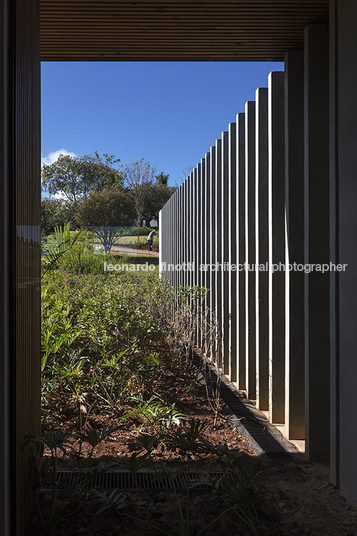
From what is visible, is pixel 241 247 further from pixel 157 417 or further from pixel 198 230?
pixel 198 230

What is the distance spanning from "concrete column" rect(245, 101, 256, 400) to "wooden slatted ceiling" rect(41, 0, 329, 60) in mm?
647

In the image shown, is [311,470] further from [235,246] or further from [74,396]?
[235,246]

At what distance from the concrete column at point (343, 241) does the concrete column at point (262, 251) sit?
1134mm

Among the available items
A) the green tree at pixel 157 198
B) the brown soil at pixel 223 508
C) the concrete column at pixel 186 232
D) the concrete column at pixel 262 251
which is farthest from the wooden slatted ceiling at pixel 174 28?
the green tree at pixel 157 198

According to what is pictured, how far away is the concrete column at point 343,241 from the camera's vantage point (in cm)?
170

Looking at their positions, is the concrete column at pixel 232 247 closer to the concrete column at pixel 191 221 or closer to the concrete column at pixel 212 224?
the concrete column at pixel 212 224

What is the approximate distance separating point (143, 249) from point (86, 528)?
5768 mm

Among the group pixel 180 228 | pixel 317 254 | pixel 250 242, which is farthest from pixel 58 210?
pixel 317 254

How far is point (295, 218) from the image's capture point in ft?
8.39

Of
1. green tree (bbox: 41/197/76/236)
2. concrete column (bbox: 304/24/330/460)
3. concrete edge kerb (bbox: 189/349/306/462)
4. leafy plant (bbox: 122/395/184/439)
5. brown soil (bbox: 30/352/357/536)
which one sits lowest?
concrete edge kerb (bbox: 189/349/306/462)

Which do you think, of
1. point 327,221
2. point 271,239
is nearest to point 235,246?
point 271,239

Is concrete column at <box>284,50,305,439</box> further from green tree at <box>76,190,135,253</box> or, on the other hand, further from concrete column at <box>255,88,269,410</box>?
green tree at <box>76,190,135,253</box>

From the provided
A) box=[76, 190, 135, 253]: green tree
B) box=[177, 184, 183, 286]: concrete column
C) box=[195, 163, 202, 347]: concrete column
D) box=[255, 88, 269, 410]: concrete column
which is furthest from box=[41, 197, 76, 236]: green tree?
box=[255, 88, 269, 410]: concrete column

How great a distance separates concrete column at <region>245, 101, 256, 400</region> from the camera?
3.25 meters
